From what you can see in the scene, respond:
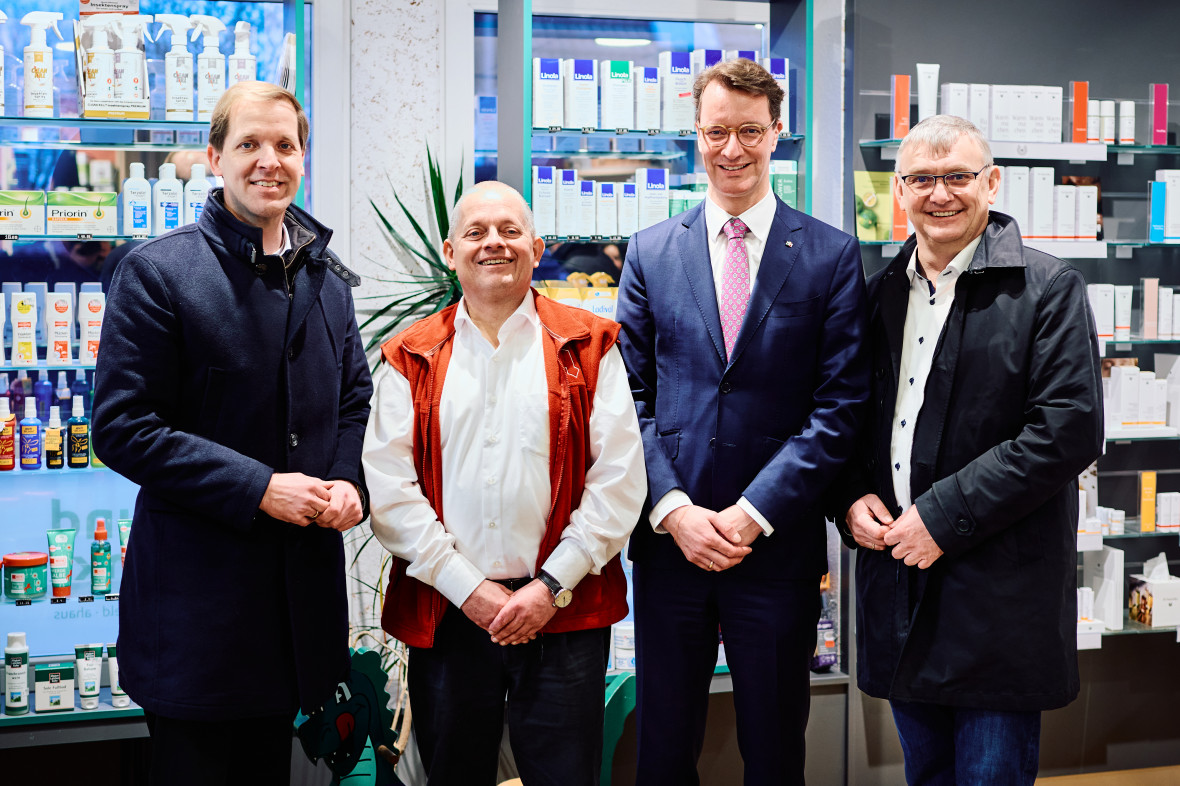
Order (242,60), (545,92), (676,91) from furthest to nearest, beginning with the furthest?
(676,91) < (545,92) < (242,60)

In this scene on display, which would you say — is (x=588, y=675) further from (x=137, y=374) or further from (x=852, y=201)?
(x=852, y=201)

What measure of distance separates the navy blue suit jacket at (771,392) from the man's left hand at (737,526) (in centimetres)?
4

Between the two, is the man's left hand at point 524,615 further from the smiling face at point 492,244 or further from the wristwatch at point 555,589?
the smiling face at point 492,244

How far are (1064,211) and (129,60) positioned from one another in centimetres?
334

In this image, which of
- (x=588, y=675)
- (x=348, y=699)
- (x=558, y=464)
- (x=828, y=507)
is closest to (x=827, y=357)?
(x=828, y=507)

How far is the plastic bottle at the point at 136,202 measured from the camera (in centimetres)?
329

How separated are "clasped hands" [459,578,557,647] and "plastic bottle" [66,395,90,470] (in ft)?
6.05

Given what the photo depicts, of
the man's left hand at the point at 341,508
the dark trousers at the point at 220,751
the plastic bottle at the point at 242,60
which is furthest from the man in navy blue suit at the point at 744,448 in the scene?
the plastic bottle at the point at 242,60

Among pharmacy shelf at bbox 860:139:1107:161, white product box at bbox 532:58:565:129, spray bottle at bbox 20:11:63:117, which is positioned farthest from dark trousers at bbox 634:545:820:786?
spray bottle at bbox 20:11:63:117

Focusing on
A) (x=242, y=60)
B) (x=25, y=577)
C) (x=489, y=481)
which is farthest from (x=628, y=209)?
(x=25, y=577)

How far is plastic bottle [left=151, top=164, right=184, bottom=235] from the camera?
10.8 ft

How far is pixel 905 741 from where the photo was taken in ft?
8.05

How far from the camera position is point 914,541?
7.48 feet

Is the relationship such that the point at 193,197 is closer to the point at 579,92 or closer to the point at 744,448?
the point at 579,92
